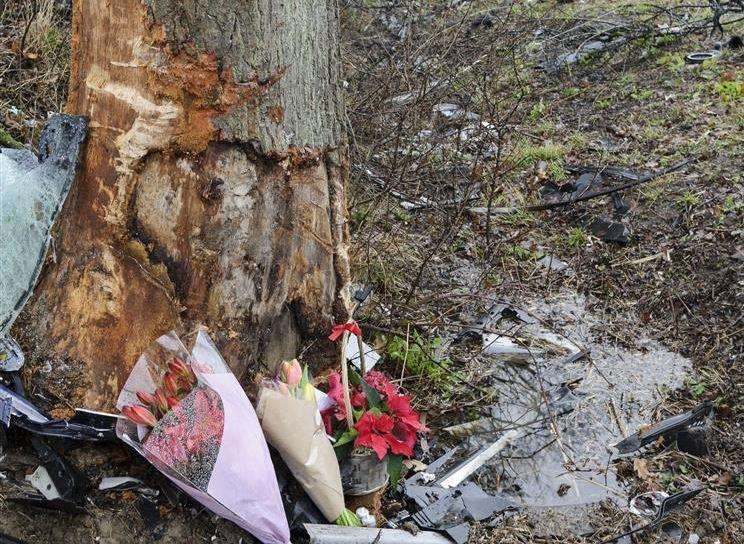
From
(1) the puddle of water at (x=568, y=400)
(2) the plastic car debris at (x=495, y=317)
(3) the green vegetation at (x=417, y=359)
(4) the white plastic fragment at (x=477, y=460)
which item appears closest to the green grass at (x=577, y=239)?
(1) the puddle of water at (x=568, y=400)

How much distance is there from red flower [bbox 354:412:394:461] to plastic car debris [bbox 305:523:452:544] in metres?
0.22

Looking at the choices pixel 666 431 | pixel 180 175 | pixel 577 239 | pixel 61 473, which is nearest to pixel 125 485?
pixel 61 473

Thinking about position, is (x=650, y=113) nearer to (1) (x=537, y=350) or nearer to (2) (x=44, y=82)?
(1) (x=537, y=350)

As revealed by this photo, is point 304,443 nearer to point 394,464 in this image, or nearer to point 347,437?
point 347,437

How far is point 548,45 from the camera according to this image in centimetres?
679

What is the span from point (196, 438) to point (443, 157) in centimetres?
322

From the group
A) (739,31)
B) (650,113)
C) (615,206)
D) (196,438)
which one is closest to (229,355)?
(196,438)

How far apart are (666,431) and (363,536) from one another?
1451mm

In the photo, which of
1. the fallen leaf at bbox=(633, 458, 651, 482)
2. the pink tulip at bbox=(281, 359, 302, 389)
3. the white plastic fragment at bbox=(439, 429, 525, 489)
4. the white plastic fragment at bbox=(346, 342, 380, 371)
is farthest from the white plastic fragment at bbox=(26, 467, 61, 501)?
the fallen leaf at bbox=(633, 458, 651, 482)

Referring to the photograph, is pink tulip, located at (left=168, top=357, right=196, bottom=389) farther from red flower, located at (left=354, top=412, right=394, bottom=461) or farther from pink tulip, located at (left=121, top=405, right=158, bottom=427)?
red flower, located at (left=354, top=412, right=394, bottom=461)

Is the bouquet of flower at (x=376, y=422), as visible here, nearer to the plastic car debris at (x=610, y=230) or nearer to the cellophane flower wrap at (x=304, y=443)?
the cellophane flower wrap at (x=304, y=443)

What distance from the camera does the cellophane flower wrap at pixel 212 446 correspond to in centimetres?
182

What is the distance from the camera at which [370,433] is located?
7.33 ft

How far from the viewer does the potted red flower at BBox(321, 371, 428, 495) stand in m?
2.24
